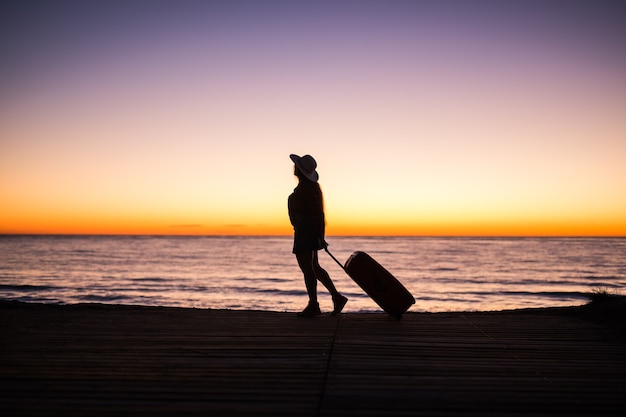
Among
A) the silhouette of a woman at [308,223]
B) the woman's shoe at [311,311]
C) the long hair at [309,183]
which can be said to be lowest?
the woman's shoe at [311,311]

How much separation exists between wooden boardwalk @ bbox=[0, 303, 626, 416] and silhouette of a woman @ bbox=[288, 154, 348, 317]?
1.92 feet

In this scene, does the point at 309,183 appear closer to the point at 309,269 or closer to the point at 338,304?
the point at 309,269

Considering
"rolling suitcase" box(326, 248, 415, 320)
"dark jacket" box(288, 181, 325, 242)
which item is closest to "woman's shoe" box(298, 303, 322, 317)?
"rolling suitcase" box(326, 248, 415, 320)

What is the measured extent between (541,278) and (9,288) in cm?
2945

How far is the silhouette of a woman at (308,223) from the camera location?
236 inches

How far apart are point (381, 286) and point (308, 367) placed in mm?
2484

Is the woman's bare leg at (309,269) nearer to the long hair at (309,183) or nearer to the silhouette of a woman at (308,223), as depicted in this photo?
the silhouette of a woman at (308,223)

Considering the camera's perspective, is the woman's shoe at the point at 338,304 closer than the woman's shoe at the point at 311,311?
No

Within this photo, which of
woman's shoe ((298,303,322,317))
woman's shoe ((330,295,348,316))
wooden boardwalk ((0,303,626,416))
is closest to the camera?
wooden boardwalk ((0,303,626,416))

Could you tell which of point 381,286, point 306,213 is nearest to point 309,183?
point 306,213

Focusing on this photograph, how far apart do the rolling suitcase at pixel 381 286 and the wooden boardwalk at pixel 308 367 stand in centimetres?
25

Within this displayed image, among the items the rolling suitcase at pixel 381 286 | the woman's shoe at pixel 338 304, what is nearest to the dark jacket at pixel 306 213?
the rolling suitcase at pixel 381 286

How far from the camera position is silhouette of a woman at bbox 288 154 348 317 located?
6.00 metres

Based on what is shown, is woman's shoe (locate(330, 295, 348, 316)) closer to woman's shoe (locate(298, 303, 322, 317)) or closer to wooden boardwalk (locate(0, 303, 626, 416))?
woman's shoe (locate(298, 303, 322, 317))
